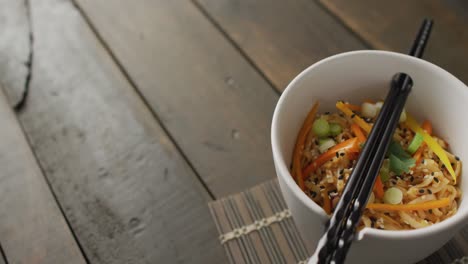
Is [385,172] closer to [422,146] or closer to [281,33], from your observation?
[422,146]

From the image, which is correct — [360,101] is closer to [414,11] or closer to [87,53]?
[414,11]

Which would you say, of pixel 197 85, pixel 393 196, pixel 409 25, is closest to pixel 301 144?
pixel 393 196

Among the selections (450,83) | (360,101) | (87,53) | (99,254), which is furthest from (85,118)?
(450,83)

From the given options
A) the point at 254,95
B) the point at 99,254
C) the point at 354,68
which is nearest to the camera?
the point at 354,68

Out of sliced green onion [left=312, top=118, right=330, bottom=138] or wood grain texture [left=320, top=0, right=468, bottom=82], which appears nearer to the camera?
sliced green onion [left=312, top=118, right=330, bottom=138]

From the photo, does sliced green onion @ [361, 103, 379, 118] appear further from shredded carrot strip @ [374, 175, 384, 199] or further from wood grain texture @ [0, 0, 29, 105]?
wood grain texture @ [0, 0, 29, 105]

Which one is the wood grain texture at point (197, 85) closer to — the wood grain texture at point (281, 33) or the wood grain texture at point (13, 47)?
the wood grain texture at point (281, 33)

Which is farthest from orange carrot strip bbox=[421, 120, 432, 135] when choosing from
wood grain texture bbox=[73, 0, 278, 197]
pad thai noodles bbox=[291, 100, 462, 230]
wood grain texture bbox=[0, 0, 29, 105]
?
wood grain texture bbox=[0, 0, 29, 105]

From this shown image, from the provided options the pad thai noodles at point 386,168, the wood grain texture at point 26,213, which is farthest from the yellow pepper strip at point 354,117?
the wood grain texture at point 26,213
